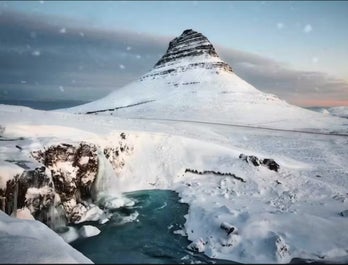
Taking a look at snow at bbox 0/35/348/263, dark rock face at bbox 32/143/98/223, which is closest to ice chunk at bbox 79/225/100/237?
snow at bbox 0/35/348/263

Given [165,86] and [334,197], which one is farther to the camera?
[165,86]

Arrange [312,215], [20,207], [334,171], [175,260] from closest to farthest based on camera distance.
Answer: [175,260] < [20,207] < [312,215] < [334,171]

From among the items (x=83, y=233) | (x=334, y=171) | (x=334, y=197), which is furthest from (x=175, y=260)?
(x=334, y=171)

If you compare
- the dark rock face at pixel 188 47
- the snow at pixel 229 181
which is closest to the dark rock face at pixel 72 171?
the snow at pixel 229 181

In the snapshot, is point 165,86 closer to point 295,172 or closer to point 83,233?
point 295,172

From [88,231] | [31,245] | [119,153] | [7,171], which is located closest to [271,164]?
[119,153]

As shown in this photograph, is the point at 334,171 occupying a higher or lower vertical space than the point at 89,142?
lower

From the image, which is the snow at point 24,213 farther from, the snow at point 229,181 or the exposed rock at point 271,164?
the exposed rock at point 271,164
